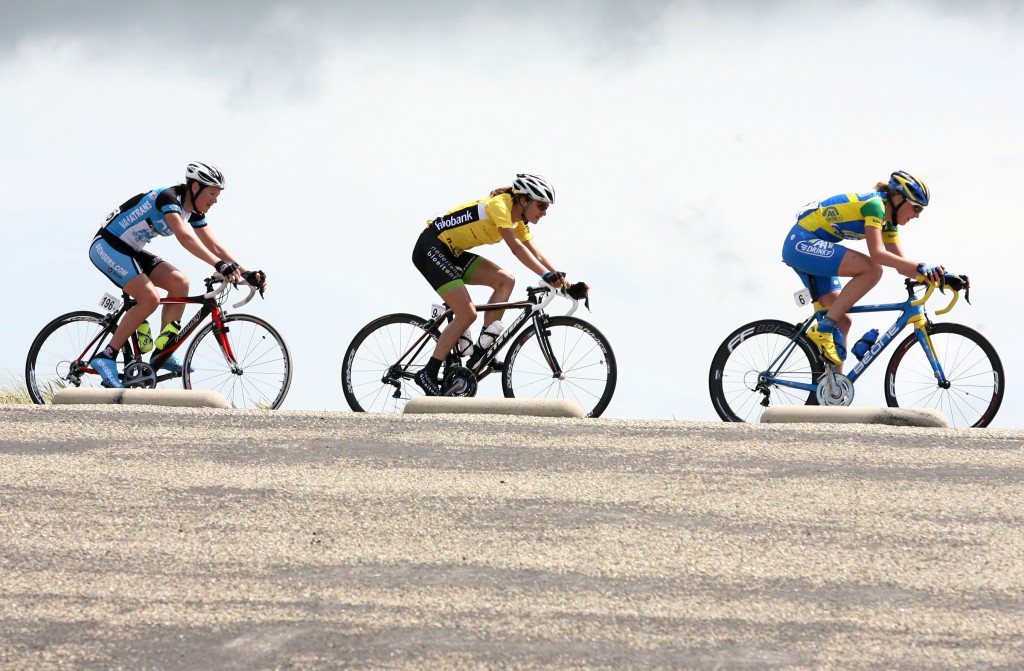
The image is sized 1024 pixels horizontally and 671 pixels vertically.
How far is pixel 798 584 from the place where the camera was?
260 inches

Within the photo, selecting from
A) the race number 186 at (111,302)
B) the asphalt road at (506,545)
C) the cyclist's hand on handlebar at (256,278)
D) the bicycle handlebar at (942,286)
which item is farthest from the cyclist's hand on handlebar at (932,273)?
the race number 186 at (111,302)

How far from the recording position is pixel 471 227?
10.9 metres

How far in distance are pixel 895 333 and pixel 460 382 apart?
3.82 metres

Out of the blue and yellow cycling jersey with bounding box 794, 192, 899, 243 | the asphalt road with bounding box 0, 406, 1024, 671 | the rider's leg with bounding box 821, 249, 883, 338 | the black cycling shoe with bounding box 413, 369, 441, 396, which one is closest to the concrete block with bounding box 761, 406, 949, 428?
the asphalt road with bounding box 0, 406, 1024, 671

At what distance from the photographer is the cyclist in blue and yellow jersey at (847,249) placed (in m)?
10.8

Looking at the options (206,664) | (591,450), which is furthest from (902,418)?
(206,664)

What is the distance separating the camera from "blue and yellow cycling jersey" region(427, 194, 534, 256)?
1081 cm

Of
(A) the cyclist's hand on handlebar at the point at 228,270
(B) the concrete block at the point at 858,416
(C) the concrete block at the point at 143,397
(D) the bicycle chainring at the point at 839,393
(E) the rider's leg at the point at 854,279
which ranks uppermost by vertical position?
(E) the rider's leg at the point at 854,279

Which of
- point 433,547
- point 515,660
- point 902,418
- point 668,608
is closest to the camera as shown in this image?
point 515,660

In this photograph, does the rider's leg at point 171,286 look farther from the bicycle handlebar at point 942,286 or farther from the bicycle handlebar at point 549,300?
the bicycle handlebar at point 942,286

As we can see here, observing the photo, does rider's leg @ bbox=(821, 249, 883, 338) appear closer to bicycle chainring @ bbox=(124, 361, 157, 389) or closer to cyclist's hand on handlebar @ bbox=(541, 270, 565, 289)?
cyclist's hand on handlebar @ bbox=(541, 270, 565, 289)

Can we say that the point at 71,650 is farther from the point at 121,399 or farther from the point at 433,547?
the point at 121,399

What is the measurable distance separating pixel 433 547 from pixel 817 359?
16.8 feet

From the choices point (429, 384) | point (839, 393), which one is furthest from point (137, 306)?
point (839, 393)
